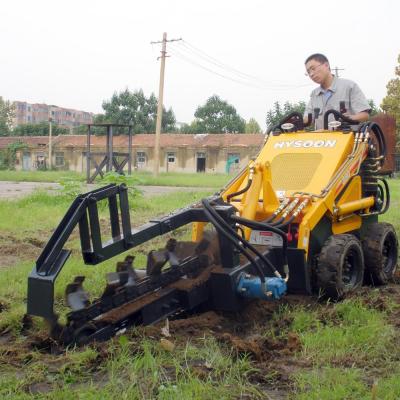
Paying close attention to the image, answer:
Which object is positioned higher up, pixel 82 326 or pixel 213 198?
pixel 213 198

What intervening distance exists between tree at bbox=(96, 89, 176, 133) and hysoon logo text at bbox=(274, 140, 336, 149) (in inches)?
1920

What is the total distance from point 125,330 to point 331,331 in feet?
4.49

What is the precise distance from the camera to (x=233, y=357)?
349cm

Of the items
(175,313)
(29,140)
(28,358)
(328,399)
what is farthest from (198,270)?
(29,140)

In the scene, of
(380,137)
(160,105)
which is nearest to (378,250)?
(380,137)

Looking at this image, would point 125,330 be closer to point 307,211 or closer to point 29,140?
point 307,211

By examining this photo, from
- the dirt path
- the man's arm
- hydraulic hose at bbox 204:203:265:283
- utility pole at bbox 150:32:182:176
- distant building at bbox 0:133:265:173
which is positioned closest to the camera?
hydraulic hose at bbox 204:203:265:283

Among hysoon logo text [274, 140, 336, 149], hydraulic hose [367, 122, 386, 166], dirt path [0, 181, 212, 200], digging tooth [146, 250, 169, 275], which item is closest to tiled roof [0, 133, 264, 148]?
dirt path [0, 181, 212, 200]

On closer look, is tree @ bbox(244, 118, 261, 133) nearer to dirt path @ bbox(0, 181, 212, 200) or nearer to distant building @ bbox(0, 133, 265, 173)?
distant building @ bbox(0, 133, 265, 173)

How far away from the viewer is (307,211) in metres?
4.79

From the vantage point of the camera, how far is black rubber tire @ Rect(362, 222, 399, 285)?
17.9ft

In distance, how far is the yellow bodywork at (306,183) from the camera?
4.67 metres

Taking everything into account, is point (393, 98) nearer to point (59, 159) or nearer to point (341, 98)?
point (59, 159)

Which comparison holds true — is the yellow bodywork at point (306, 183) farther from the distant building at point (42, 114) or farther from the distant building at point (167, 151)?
the distant building at point (42, 114)
